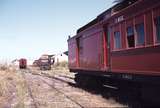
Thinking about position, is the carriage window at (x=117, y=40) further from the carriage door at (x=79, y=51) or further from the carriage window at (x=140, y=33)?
the carriage door at (x=79, y=51)

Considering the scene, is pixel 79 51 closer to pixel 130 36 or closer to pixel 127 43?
pixel 127 43

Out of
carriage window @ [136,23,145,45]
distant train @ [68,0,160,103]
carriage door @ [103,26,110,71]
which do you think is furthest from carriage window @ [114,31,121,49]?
carriage window @ [136,23,145,45]

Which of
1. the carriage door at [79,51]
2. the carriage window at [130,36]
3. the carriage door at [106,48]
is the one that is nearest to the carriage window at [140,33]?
the carriage window at [130,36]

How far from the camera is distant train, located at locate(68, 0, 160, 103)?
11.9 meters

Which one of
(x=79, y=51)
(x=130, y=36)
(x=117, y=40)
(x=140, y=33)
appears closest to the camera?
(x=140, y=33)

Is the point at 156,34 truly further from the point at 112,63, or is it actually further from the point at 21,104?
the point at 21,104

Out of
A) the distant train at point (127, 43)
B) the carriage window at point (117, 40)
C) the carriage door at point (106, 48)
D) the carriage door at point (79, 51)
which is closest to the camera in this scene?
the distant train at point (127, 43)

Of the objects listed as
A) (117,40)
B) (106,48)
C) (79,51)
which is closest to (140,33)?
(117,40)

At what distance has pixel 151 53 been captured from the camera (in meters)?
11.9

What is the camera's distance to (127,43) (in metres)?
14.1

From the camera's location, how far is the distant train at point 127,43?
1186 centimetres

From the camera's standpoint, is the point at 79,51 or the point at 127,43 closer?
the point at 127,43

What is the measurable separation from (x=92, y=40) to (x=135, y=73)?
6.65 m

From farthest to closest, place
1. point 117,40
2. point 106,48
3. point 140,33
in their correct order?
point 106,48, point 117,40, point 140,33
